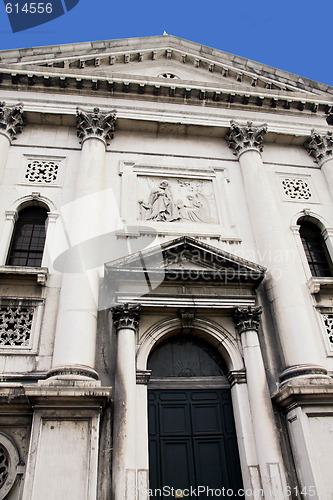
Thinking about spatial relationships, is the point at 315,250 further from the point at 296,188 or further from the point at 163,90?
the point at 163,90

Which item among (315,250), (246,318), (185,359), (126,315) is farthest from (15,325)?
(315,250)

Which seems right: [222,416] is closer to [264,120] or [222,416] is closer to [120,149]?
[120,149]

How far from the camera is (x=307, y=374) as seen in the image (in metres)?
8.16

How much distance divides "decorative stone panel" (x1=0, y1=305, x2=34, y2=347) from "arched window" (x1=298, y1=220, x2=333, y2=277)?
25.2 feet

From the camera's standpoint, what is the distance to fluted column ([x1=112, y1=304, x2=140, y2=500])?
22.9ft

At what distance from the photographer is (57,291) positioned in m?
9.20

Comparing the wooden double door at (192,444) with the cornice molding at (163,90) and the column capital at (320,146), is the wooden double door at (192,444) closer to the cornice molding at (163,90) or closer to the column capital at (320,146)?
the column capital at (320,146)

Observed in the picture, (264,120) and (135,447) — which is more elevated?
(264,120)

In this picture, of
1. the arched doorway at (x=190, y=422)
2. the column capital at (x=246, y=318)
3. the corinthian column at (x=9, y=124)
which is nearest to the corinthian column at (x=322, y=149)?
the column capital at (x=246, y=318)

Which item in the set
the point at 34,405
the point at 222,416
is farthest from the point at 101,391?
the point at 222,416

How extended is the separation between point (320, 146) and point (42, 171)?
30.0 feet

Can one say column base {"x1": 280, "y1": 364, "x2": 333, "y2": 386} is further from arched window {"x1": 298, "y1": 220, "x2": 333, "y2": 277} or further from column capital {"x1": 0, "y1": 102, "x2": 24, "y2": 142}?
column capital {"x1": 0, "y1": 102, "x2": 24, "y2": 142}

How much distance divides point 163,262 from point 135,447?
413cm

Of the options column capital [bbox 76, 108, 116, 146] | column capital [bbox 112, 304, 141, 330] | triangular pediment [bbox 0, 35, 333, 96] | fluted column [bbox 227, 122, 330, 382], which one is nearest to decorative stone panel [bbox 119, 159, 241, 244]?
fluted column [bbox 227, 122, 330, 382]
